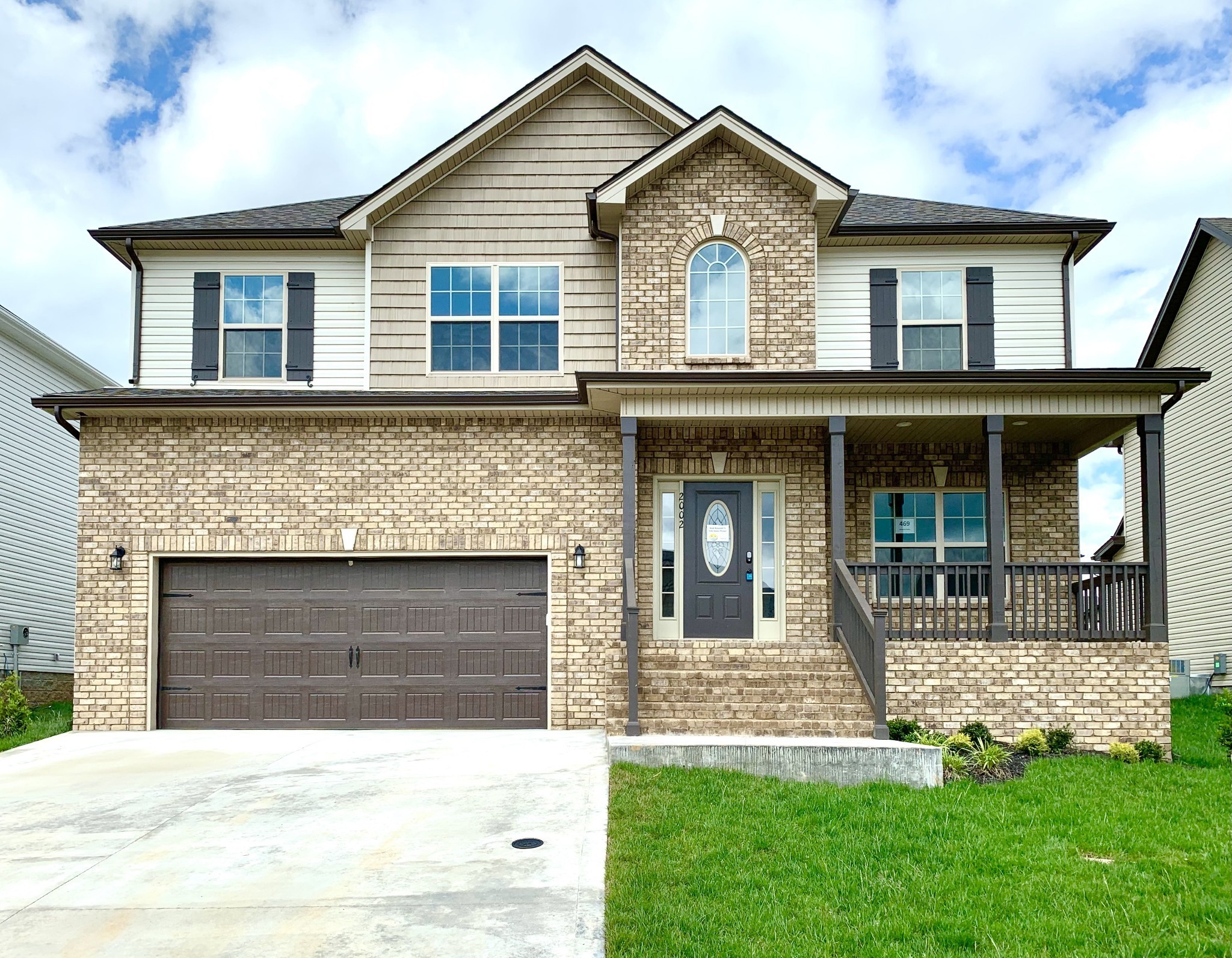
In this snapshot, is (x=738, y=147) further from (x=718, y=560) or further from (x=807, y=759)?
(x=807, y=759)

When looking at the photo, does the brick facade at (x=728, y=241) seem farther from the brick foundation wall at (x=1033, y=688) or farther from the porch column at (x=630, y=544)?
the brick foundation wall at (x=1033, y=688)

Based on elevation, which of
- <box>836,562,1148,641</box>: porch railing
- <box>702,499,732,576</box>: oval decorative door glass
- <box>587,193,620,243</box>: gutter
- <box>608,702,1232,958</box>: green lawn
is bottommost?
<box>608,702,1232,958</box>: green lawn

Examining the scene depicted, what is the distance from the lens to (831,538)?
13.3 m

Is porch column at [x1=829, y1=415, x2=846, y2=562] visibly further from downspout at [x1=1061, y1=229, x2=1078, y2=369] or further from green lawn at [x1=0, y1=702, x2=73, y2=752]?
green lawn at [x1=0, y1=702, x2=73, y2=752]

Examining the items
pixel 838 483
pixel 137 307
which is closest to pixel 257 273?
pixel 137 307

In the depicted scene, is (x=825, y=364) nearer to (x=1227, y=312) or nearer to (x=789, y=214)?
(x=789, y=214)

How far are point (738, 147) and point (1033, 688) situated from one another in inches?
284

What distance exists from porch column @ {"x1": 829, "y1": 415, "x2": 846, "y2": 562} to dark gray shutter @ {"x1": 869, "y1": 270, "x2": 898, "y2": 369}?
7.28ft

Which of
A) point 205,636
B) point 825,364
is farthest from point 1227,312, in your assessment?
point 205,636

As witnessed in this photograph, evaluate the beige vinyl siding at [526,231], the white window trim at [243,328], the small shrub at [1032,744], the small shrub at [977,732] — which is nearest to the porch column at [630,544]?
the beige vinyl siding at [526,231]

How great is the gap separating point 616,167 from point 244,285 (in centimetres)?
512

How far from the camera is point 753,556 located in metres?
13.4

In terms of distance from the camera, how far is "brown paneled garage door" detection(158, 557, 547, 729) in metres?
13.1

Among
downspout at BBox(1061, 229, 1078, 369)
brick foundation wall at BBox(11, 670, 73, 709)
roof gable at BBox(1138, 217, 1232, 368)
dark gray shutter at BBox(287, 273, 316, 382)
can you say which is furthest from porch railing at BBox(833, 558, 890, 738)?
brick foundation wall at BBox(11, 670, 73, 709)
